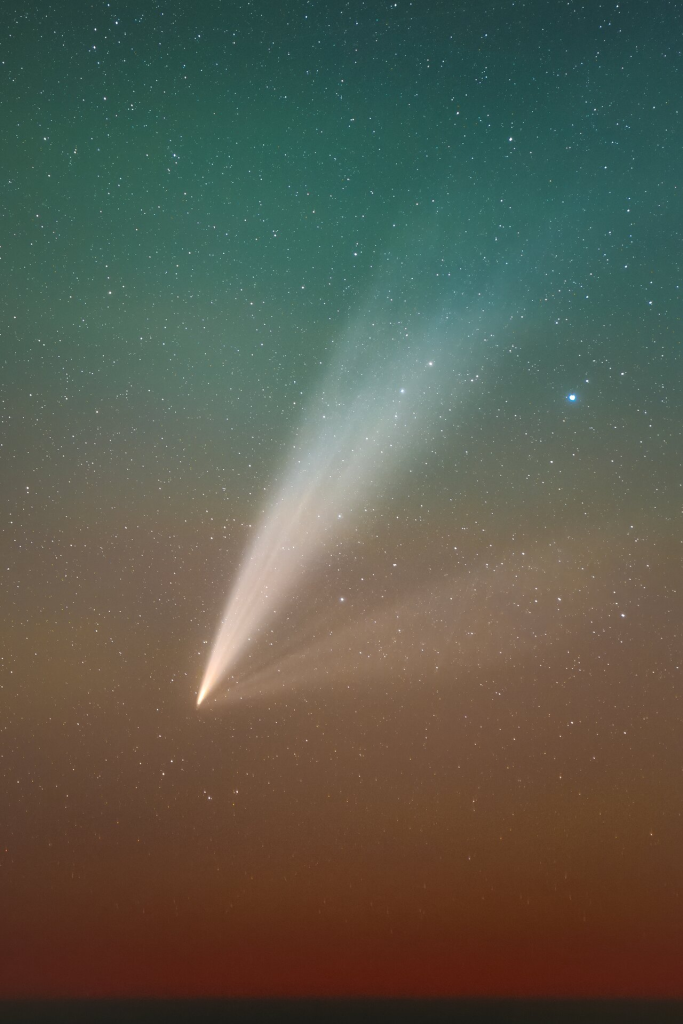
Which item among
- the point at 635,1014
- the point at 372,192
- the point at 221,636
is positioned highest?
the point at 372,192

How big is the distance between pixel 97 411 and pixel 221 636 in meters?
0.82

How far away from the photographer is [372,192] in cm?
347

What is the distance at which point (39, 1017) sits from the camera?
11.0 feet

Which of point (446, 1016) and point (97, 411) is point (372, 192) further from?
point (446, 1016)

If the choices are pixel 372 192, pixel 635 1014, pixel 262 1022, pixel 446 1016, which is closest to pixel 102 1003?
pixel 262 1022

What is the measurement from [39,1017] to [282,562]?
5.23ft

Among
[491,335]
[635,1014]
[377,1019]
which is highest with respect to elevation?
[491,335]

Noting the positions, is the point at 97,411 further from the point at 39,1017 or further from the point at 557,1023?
the point at 557,1023

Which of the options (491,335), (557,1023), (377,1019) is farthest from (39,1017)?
(491,335)

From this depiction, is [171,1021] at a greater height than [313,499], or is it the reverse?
[313,499]

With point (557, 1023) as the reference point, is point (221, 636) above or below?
above

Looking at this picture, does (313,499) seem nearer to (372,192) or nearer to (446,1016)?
(372,192)

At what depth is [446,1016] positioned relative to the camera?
3352 mm

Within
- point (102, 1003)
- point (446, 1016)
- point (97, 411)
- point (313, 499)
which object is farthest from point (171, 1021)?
point (97, 411)
